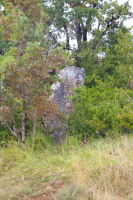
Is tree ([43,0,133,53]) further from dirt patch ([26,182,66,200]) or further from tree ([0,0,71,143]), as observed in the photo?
dirt patch ([26,182,66,200])

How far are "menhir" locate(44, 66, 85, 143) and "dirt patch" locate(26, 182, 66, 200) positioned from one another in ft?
7.29

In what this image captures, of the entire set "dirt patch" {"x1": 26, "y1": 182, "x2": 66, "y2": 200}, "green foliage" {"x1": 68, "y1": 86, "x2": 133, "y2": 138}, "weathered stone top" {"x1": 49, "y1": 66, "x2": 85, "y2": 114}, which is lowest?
"dirt patch" {"x1": 26, "y1": 182, "x2": 66, "y2": 200}

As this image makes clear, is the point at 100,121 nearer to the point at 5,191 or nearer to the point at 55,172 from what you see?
the point at 55,172

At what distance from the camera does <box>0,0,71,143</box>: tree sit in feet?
16.8

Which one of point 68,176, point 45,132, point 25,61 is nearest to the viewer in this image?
point 68,176

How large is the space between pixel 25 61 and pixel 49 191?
304 centimetres

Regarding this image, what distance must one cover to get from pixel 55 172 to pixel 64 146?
1.61 metres

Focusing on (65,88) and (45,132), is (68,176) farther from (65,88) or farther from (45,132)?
(65,88)

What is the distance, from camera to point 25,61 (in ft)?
17.1

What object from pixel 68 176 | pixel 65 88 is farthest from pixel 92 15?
pixel 68 176

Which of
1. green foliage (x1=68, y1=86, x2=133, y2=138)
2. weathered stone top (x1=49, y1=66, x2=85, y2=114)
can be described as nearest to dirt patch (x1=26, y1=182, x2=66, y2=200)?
green foliage (x1=68, y1=86, x2=133, y2=138)

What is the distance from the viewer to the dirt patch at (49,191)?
3.79 metres

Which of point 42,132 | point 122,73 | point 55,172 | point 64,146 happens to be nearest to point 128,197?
point 55,172

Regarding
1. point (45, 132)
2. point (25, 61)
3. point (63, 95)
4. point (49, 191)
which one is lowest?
point (49, 191)
